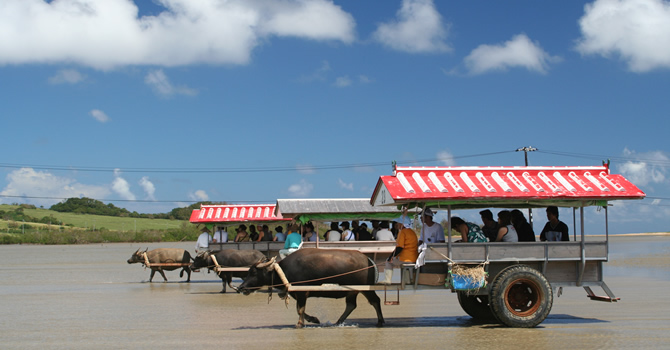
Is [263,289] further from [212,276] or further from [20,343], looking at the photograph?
[212,276]

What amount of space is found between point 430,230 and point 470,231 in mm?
802

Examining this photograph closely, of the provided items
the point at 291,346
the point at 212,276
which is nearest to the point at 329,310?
the point at 291,346

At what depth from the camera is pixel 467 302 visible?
1335 centimetres

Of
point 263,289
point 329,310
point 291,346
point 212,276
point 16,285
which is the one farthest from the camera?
point 212,276

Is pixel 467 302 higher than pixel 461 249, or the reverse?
pixel 461 249

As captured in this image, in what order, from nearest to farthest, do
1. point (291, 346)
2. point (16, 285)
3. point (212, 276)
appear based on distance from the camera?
point (291, 346)
point (16, 285)
point (212, 276)

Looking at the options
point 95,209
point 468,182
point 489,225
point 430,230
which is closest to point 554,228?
point 489,225

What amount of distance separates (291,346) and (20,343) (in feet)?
15.0

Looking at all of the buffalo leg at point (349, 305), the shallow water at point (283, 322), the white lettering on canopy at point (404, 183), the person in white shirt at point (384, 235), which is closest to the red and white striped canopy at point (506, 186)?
the white lettering on canopy at point (404, 183)

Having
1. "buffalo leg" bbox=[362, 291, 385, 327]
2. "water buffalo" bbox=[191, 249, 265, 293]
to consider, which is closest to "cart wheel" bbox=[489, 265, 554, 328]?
"buffalo leg" bbox=[362, 291, 385, 327]

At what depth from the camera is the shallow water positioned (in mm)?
10812

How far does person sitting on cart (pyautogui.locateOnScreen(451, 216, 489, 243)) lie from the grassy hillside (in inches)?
2294

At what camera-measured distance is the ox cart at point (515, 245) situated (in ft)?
39.0

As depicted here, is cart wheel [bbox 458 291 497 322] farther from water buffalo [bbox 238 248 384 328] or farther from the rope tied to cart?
water buffalo [bbox 238 248 384 328]
